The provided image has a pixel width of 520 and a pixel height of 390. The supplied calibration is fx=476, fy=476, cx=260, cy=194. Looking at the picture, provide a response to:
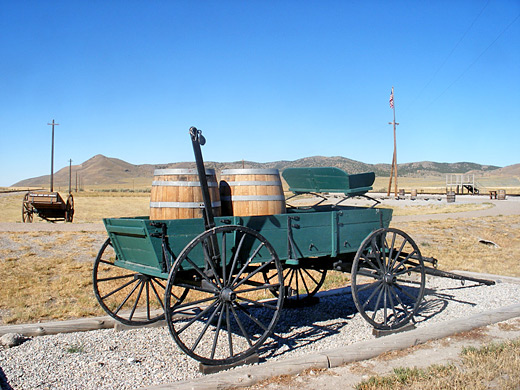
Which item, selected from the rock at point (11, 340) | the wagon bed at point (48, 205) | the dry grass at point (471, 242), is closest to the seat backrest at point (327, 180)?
the rock at point (11, 340)

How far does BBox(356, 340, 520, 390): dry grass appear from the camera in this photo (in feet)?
13.8

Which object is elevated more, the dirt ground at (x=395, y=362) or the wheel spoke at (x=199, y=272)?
the wheel spoke at (x=199, y=272)

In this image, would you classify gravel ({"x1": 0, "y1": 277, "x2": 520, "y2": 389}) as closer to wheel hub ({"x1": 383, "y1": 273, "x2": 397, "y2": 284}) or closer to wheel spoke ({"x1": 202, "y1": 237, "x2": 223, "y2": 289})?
wheel hub ({"x1": 383, "y1": 273, "x2": 397, "y2": 284})

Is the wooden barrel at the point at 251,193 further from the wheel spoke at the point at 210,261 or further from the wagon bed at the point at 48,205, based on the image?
the wagon bed at the point at 48,205

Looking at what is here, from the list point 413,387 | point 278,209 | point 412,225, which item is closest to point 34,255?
point 278,209

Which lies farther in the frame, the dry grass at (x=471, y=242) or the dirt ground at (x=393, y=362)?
the dry grass at (x=471, y=242)

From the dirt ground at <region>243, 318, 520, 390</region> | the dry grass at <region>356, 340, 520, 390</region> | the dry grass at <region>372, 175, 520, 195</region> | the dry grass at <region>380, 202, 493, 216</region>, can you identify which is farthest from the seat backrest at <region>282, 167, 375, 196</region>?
the dry grass at <region>372, 175, 520, 195</region>

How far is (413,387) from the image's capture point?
13.8ft

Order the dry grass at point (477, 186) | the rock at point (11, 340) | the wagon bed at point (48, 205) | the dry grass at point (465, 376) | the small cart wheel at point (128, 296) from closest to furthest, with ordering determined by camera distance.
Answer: the dry grass at point (465, 376), the rock at point (11, 340), the small cart wheel at point (128, 296), the wagon bed at point (48, 205), the dry grass at point (477, 186)

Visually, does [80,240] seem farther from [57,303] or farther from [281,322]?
[281,322]

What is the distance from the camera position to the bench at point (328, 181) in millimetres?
6312

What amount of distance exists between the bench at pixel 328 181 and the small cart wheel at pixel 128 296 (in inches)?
93.6

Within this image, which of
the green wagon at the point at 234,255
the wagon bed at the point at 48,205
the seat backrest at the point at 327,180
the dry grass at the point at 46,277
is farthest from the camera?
the wagon bed at the point at 48,205

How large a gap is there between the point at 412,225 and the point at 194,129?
14.6 meters
